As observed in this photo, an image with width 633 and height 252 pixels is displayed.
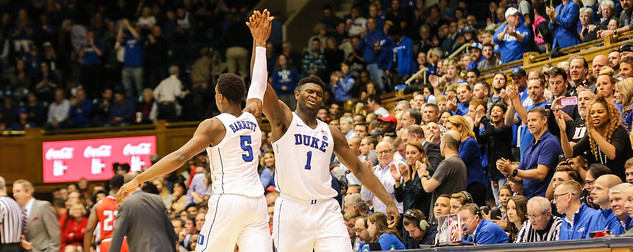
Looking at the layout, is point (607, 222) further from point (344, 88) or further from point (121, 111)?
point (121, 111)

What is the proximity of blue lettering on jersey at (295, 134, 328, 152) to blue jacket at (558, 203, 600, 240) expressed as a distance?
233 cm

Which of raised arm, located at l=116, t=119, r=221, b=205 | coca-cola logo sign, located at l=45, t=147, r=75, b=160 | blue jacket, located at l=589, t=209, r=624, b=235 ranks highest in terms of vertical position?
raised arm, located at l=116, t=119, r=221, b=205

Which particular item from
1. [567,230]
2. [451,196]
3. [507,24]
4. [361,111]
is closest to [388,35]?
[361,111]

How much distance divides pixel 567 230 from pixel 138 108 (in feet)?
44.9

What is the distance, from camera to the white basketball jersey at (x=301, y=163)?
23.9ft

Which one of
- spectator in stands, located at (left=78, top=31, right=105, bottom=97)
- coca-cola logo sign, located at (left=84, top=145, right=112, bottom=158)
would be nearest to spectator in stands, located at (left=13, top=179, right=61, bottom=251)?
coca-cola logo sign, located at (left=84, top=145, right=112, bottom=158)

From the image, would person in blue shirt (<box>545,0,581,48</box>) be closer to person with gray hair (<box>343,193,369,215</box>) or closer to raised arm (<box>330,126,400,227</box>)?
person with gray hair (<box>343,193,369,215</box>)

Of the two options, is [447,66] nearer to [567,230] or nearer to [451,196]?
[451,196]

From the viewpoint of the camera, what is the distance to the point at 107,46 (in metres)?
22.2

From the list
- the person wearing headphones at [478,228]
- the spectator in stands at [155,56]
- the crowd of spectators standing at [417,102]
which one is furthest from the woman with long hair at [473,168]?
the spectator in stands at [155,56]

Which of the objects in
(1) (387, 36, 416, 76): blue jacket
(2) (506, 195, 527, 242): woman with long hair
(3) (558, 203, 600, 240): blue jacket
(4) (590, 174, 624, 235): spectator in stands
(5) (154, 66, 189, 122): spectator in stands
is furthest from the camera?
(5) (154, 66, 189, 122): spectator in stands

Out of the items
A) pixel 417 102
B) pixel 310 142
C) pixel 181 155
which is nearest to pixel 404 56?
pixel 417 102

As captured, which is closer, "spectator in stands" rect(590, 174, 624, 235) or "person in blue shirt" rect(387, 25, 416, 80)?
"spectator in stands" rect(590, 174, 624, 235)

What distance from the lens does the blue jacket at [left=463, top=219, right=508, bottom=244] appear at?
29.1 ft
